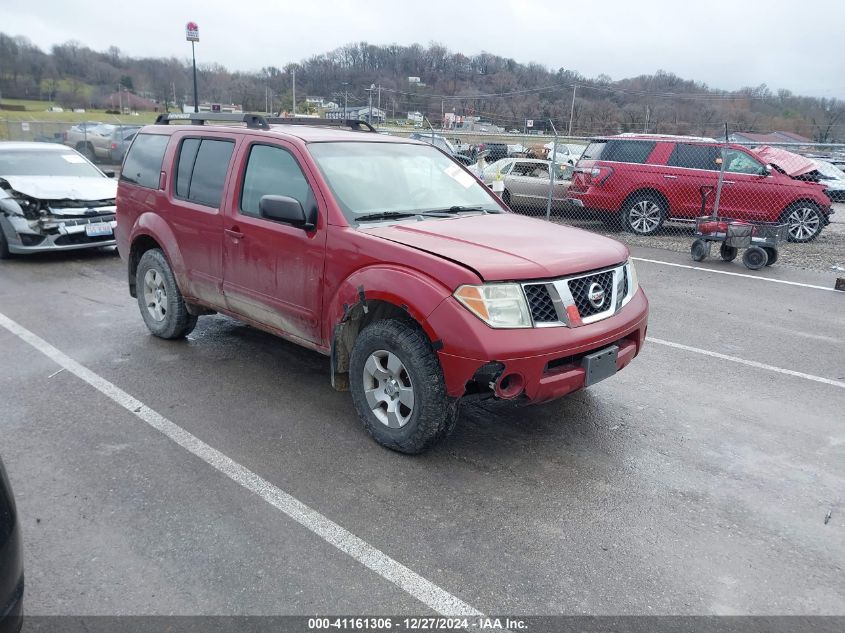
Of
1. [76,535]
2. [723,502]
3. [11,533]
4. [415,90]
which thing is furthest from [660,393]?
[415,90]

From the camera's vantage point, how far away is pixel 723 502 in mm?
3436

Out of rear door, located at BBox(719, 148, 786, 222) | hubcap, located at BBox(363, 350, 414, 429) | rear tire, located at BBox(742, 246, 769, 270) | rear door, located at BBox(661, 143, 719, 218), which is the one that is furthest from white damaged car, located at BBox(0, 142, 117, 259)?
rear door, located at BBox(719, 148, 786, 222)

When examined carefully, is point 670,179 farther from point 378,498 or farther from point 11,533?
point 11,533

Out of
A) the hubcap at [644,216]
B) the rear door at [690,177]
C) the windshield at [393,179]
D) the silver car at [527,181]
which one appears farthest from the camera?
the silver car at [527,181]

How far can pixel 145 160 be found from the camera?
18.9 ft

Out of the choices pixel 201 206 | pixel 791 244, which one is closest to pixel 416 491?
pixel 201 206

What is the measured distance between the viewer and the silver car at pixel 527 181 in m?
13.9

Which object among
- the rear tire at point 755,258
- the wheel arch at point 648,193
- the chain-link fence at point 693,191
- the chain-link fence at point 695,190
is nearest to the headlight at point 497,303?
the rear tire at point 755,258

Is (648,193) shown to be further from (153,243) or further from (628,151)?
(153,243)

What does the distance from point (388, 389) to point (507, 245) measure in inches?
43.7

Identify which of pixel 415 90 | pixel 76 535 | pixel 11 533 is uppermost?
pixel 415 90

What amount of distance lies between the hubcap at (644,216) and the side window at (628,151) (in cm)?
84

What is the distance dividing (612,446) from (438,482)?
119 cm

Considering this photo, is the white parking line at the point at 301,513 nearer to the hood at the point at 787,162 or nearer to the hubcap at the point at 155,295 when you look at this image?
the hubcap at the point at 155,295
